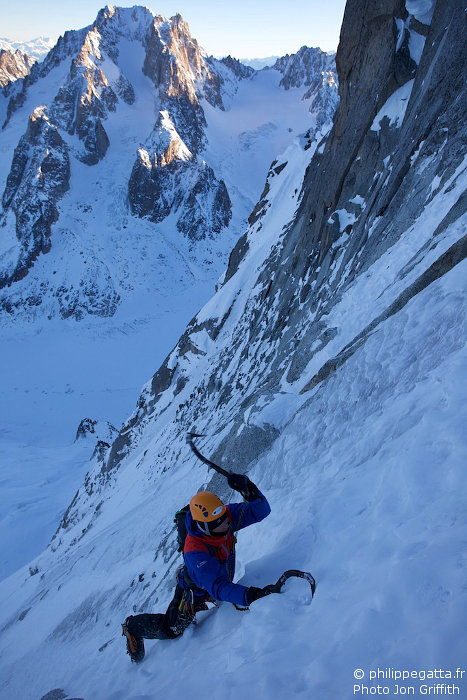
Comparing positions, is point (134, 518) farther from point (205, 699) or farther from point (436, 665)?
point (436, 665)

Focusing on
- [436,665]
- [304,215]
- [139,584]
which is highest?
[304,215]

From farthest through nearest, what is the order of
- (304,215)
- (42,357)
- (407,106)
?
(42,357)
(304,215)
(407,106)

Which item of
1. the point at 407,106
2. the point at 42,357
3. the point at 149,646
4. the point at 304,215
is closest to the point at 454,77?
the point at 407,106

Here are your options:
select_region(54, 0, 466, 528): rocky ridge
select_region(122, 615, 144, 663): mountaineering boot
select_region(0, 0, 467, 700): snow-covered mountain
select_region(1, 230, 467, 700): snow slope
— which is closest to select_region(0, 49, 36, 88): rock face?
select_region(54, 0, 466, 528): rocky ridge

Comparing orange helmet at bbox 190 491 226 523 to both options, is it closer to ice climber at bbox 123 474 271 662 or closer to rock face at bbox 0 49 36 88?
ice climber at bbox 123 474 271 662

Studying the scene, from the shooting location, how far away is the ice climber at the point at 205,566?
367 centimetres

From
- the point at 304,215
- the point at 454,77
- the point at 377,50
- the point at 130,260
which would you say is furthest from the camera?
the point at 130,260

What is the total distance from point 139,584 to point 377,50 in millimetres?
19090

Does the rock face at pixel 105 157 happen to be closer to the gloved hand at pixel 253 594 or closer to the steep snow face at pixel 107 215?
the steep snow face at pixel 107 215

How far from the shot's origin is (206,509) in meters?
3.82

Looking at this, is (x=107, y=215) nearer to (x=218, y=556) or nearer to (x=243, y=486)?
(x=243, y=486)

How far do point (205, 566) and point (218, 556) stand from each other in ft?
1.11

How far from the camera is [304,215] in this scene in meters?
20.3

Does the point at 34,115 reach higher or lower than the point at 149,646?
higher
